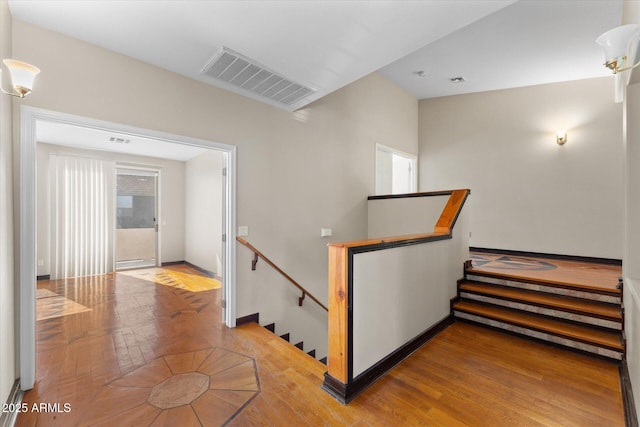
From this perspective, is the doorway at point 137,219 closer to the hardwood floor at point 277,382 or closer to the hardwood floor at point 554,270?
the hardwood floor at point 277,382

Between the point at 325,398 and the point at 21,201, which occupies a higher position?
the point at 21,201

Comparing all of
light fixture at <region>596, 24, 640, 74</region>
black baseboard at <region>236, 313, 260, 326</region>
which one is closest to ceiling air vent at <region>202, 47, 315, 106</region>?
light fixture at <region>596, 24, 640, 74</region>

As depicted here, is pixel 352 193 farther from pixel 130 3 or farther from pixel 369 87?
pixel 130 3

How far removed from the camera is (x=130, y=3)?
1.92 meters

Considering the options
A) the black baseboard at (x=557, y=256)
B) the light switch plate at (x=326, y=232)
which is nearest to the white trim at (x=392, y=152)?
the light switch plate at (x=326, y=232)

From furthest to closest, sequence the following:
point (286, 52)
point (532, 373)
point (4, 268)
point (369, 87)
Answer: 1. point (369, 87)
2. point (286, 52)
3. point (532, 373)
4. point (4, 268)

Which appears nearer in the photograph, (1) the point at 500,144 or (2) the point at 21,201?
(2) the point at 21,201

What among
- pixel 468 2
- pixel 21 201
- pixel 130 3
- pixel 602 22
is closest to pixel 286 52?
pixel 130 3

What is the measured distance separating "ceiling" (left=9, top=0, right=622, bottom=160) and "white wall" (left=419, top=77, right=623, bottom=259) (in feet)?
4.67

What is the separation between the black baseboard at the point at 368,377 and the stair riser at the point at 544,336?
2.83 ft

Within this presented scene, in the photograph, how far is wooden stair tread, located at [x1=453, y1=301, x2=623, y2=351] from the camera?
101 inches

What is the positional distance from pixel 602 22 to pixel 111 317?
7424 millimetres

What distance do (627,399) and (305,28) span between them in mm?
3639

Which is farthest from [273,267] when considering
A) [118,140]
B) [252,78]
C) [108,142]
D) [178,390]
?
[108,142]
